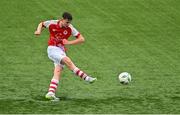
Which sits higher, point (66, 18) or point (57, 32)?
point (66, 18)

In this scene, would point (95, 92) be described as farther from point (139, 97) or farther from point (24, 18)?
point (24, 18)

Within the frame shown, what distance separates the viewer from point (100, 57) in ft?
59.3

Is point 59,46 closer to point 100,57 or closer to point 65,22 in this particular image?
point 65,22

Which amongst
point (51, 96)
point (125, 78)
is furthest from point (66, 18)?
point (125, 78)

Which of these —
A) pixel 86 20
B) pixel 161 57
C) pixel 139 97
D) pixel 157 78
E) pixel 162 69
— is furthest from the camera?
pixel 86 20

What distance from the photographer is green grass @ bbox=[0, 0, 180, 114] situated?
41.6 ft

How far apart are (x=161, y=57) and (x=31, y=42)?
4296 millimetres

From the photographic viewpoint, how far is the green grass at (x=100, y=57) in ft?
41.6

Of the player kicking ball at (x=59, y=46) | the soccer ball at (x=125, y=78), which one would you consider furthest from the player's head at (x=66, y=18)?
the soccer ball at (x=125, y=78)

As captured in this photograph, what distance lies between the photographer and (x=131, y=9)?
24.0m

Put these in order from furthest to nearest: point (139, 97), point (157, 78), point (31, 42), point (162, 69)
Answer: point (31, 42)
point (162, 69)
point (157, 78)
point (139, 97)

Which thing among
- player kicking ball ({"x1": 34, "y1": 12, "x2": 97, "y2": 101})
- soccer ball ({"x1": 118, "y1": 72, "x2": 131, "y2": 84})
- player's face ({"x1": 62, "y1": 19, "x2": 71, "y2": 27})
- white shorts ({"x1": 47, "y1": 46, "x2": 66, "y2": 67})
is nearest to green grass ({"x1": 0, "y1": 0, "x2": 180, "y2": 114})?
soccer ball ({"x1": 118, "y1": 72, "x2": 131, "y2": 84})

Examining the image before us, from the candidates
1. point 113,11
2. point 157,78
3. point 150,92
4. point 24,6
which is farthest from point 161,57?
point 24,6

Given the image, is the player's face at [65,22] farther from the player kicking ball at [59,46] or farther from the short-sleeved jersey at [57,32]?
→ the short-sleeved jersey at [57,32]
